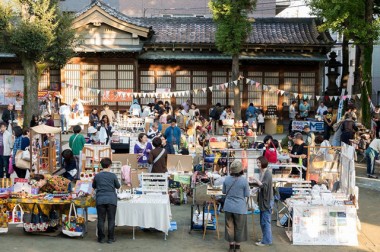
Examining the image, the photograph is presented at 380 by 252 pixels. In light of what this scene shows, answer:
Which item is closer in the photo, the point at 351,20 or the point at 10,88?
the point at 351,20

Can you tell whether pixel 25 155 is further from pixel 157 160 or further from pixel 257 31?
pixel 257 31

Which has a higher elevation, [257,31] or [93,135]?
[257,31]

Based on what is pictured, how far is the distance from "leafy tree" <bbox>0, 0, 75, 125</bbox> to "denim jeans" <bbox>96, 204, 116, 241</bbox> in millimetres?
11720

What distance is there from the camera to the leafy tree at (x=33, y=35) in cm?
1986

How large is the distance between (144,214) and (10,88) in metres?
19.4

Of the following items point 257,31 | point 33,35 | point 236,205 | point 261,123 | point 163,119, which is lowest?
point 236,205

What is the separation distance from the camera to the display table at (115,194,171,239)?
397 inches

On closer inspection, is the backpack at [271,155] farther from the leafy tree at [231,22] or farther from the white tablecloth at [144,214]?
the leafy tree at [231,22]

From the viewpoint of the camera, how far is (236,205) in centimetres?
921

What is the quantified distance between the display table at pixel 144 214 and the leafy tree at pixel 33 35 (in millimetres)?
11589

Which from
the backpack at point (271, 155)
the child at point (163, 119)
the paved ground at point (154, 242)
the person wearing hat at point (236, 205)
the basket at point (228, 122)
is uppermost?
the child at point (163, 119)

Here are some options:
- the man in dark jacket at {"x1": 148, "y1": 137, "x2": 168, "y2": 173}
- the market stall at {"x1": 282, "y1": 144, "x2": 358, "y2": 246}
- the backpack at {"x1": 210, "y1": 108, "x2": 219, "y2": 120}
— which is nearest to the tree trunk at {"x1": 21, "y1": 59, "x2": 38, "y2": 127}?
the backpack at {"x1": 210, "y1": 108, "x2": 219, "y2": 120}

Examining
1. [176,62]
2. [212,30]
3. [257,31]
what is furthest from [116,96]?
[257,31]

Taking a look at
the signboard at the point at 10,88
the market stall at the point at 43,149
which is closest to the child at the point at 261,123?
the market stall at the point at 43,149
